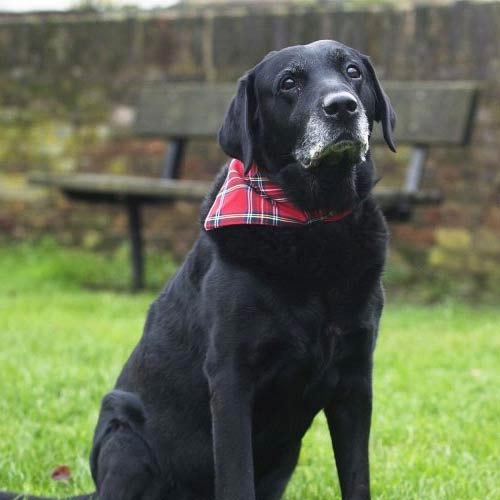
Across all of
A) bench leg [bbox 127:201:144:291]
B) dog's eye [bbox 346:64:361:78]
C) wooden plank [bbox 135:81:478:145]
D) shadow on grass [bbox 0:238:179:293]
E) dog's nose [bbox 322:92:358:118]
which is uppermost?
dog's eye [bbox 346:64:361:78]

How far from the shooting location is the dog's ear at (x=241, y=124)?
9.70 ft

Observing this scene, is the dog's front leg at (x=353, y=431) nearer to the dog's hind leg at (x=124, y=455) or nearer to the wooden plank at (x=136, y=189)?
the dog's hind leg at (x=124, y=455)

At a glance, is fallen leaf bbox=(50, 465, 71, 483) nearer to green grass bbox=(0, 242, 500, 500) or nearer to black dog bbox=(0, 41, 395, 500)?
green grass bbox=(0, 242, 500, 500)

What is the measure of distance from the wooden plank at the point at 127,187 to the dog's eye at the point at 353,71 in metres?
4.26

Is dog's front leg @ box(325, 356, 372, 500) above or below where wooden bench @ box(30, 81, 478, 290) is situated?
above

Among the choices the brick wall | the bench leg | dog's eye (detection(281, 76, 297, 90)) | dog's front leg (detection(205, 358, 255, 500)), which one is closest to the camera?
dog's front leg (detection(205, 358, 255, 500))

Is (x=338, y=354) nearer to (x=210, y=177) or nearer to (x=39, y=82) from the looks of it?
(x=210, y=177)

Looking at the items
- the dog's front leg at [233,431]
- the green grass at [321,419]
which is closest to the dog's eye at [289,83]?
the dog's front leg at [233,431]

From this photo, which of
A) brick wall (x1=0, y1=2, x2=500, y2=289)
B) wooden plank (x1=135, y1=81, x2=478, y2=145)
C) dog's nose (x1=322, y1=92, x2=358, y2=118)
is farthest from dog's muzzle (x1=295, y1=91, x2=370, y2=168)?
brick wall (x1=0, y1=2, x2=500, y2=289)

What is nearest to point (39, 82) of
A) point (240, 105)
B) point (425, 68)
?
point (425, 68)

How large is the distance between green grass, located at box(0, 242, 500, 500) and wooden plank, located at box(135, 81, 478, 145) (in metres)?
1.24

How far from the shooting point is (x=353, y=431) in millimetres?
2918

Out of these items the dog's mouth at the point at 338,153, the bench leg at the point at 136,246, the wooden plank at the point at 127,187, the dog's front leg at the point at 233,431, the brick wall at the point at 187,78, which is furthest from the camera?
the bench leg at the point at 136,246

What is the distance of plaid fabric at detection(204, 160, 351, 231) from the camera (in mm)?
2887
